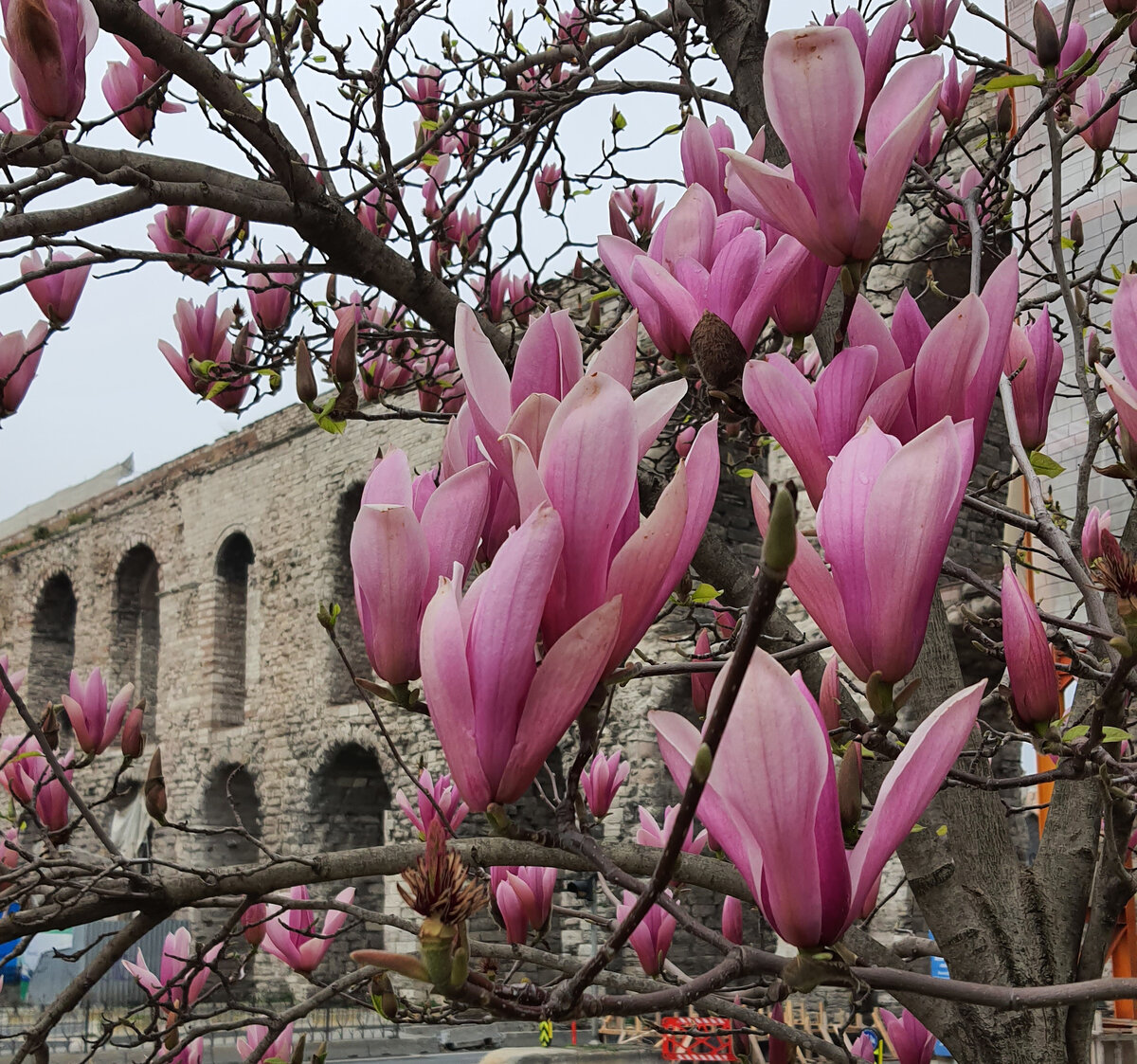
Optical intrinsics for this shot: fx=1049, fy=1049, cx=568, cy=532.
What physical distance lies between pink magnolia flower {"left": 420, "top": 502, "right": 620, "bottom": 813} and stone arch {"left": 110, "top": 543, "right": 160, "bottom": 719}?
664 inches

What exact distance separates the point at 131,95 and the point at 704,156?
1.48m

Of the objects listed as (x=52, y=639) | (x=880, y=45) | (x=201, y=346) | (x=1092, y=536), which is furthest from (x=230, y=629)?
(x=880, y=45)

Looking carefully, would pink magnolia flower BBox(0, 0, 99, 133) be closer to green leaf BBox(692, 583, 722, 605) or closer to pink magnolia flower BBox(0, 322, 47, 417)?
pink magnolia flower BBox(0, 322, 47, 417)

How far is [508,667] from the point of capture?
58cm

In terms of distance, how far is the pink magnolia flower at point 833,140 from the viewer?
0.74 meters

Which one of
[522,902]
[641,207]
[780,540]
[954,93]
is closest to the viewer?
[780,540]

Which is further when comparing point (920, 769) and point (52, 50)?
point (52, 50)

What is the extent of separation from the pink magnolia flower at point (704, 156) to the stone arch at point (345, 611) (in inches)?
458

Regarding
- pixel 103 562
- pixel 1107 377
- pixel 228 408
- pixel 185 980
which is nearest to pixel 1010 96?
pixel 1107 377

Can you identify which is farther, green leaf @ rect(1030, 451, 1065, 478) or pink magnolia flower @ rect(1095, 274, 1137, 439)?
green leaf @ rect(1030, 451, 1065, 478)

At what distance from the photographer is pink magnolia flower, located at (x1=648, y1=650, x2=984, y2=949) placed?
0.53 metres

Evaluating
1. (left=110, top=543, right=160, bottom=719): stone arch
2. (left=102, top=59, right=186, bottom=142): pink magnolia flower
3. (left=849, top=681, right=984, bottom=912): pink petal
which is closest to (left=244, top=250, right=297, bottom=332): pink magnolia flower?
(left=102, top=59, right=186, bottom=142): pink magnolia flower

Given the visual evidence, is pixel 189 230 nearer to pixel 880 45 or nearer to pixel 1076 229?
pixel 880 45

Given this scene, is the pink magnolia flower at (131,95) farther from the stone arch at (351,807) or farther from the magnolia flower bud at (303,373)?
the stone arch at (351,807)
